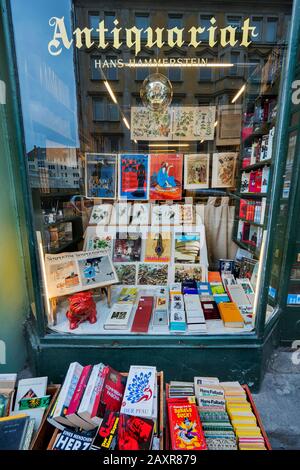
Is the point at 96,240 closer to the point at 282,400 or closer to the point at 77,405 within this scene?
the point at 77,405

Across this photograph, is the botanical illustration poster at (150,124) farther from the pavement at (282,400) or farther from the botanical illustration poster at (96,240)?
the pavement at (282,400)

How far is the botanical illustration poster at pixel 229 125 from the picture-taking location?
8.87ft

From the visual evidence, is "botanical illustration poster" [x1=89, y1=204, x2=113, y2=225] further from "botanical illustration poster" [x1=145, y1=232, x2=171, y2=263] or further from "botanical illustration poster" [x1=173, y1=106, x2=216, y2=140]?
"botanical illustration poster" [x1=173, y1=106, x2=216, y2=140]

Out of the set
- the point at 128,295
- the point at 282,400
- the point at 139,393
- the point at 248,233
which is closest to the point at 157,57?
the point at 248,233

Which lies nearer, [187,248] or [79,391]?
[79,391]

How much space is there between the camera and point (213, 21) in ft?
5.25

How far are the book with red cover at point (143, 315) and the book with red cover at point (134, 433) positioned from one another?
0.77 m

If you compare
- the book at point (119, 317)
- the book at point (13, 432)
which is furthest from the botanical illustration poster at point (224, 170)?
the book at point (13, 432)

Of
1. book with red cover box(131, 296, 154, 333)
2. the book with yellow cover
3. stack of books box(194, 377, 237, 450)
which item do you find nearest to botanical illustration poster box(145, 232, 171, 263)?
book with red cover box(131, 296, 154, 333)

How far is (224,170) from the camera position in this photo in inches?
111

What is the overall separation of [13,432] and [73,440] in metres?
0.27

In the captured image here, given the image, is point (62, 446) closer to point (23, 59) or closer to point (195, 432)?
point (195, 432)

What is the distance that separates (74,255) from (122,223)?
30.4 inches
